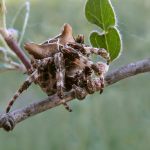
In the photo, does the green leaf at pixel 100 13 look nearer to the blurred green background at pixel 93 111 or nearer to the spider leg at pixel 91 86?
the spider leg at pixel 91 86

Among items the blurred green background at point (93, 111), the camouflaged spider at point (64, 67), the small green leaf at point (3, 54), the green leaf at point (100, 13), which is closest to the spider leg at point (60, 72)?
the camouflaged spider at point (64, 67)

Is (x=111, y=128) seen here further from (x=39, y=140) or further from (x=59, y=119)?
(x=39, y=140)

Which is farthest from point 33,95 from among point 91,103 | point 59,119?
point 91,103

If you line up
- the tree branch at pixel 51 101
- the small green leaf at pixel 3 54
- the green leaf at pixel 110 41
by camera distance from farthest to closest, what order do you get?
the small green leaf at pixel 3 54 < the green leaf at pixel 110 41 < the tree branch at pixel 51 101

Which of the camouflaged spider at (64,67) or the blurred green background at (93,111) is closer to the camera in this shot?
the camouflaged spider at (64,67)

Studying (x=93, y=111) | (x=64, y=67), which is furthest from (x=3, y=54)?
(x=93, y=111)

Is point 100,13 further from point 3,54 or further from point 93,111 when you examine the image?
point 93,111
